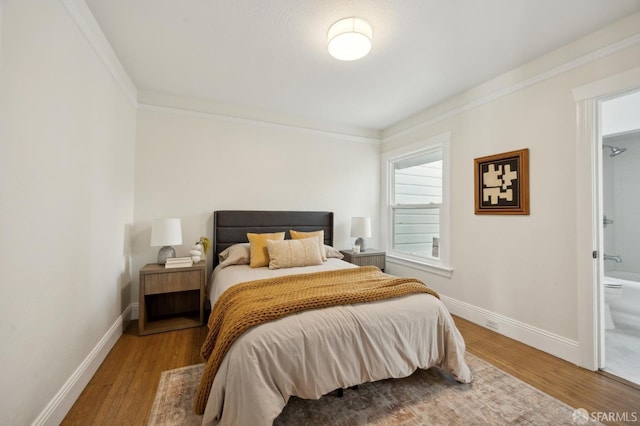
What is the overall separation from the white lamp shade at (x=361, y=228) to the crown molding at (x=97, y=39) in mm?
3133

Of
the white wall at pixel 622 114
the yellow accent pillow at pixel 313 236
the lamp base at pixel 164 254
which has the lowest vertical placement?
the lamp base at pixel 164 254

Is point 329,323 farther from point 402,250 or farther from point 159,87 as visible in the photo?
point 159,87

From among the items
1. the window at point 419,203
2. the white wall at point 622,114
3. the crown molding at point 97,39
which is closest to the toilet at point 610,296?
the window at point 419,203

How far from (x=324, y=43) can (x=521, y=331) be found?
3.19 m

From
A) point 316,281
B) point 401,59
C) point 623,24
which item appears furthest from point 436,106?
point 316,281

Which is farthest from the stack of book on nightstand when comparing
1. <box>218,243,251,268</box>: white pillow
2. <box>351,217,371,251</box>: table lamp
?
<box>351,217,371,251</box>: table lamp

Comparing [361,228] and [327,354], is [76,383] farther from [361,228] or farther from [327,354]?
[361,228]

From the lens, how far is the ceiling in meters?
1.80

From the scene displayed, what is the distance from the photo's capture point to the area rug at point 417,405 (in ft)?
5.00

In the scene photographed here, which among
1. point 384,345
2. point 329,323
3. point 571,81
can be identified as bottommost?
point 384,345

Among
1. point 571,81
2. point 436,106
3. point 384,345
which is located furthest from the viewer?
point 436,106

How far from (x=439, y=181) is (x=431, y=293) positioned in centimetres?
198

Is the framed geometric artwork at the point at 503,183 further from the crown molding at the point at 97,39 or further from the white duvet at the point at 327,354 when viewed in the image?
the crown molding at the point at 97,39

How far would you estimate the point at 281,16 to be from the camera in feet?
6.16
